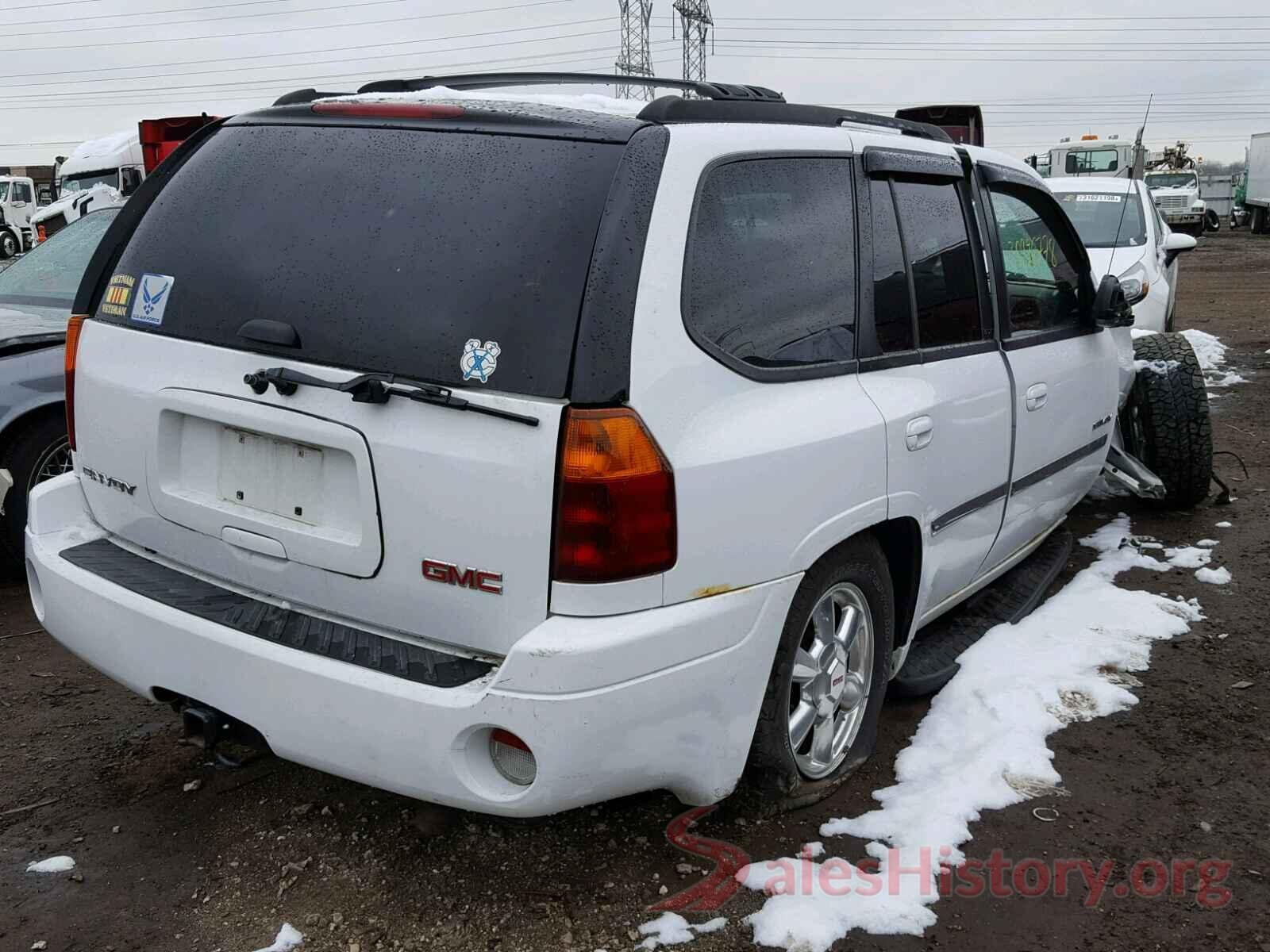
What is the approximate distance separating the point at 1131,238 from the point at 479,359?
9370mm

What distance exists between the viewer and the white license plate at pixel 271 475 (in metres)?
2.44

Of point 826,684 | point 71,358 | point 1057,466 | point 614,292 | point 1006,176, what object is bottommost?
point 826,684

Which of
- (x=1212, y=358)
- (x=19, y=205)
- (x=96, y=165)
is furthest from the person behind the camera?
(x=19, y=205)

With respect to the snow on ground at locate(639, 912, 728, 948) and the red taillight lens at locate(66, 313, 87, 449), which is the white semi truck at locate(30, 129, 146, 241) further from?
the snow on ground at locate(639, 912, 728, 948)

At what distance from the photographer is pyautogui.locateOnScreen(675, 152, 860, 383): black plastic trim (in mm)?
2361

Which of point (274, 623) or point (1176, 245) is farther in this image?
point (1176, 245)

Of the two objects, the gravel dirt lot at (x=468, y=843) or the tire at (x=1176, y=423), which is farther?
the tire at (x=1176, y=423)

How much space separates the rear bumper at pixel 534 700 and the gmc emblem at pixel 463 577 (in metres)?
0.13

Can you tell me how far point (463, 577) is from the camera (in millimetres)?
2258

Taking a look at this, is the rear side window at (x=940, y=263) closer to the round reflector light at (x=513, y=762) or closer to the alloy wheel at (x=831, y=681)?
the alloy wheel at (x=831, y=681)

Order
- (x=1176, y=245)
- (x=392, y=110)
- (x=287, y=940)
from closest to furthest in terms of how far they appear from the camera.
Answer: (x=287, y=940) < (x=392, y=110) < (x=1176, y=245)

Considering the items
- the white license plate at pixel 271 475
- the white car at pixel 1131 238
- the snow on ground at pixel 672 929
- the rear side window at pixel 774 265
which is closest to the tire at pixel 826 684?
the snow on ground at pixel 672 929

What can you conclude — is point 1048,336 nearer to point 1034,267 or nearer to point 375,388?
point 1034,267

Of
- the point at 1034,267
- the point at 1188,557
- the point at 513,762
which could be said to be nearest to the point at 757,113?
the point at 513,762
